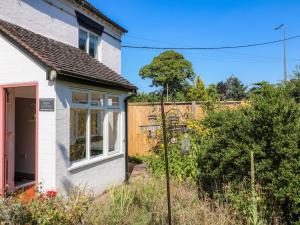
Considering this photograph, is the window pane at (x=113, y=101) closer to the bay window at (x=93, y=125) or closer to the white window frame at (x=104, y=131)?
the bay window at (x=93, y=125)

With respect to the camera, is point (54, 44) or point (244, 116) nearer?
point (244, 116)

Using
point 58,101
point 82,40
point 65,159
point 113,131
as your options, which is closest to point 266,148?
point 65,159

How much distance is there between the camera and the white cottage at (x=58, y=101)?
6.30 metres

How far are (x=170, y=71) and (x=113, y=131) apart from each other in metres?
41.1

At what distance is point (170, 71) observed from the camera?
49.6 metres

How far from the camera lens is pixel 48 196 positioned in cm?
427

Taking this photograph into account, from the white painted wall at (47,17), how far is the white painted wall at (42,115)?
132 centimetres

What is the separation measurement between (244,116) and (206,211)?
2041mm

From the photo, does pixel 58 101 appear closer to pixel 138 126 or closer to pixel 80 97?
pixel 80 97

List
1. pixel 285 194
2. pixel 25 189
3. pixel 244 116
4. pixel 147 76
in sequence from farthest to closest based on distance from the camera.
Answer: pixel 147 76, pixel 25 189, pixel 244 116, pixel 285 194

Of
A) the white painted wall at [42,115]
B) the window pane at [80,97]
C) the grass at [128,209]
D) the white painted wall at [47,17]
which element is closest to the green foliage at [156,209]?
the grass at [128,209]

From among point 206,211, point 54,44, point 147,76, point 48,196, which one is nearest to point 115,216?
point 48,196

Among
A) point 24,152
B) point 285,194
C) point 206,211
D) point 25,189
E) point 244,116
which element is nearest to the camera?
point 285,194

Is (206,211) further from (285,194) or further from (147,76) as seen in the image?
(147,76)
